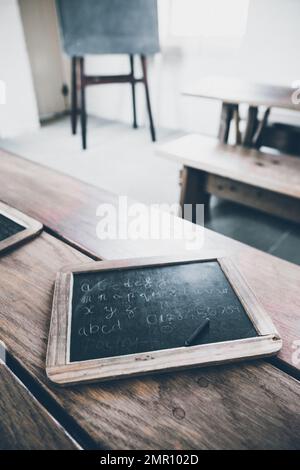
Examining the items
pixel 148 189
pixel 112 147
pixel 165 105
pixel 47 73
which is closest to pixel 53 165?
pixel 112 147

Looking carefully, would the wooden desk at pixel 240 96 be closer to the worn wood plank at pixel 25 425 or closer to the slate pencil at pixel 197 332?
the slate pencil at pixel 197 332

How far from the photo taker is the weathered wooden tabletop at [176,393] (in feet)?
1.41

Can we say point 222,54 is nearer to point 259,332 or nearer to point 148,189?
point 148,189

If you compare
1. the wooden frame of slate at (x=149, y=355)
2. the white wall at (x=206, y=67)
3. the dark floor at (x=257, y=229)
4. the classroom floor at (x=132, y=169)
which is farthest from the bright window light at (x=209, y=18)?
the wooden frame of slate at (x=149, y=355)

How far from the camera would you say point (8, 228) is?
87cm

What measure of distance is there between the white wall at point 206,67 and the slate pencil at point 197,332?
10.1 ft

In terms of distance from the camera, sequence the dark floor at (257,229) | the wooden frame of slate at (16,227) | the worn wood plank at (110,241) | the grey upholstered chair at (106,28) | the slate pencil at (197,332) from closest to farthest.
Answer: the slate pencil at (197,332), the worn wood plank at (110,241), the wooden frame of slate at (16,227), the dark floor at (257,229), the grey upholstered chair at (106,28)

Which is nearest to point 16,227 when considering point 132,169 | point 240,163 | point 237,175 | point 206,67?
point 237,175

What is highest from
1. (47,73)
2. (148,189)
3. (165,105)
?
(47,73)

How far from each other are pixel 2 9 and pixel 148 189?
8.04 ft

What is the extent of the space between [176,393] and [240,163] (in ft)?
4.87

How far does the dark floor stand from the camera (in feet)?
6.25

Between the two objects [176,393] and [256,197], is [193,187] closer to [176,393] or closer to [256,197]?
[256,197]

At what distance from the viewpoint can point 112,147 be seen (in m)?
3.40
